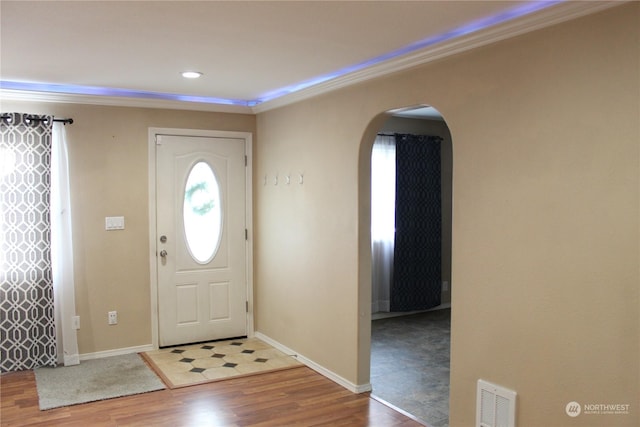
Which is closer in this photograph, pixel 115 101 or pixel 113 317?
pixel 115 101

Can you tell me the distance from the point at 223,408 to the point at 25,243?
7.29 feet

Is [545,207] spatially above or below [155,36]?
below

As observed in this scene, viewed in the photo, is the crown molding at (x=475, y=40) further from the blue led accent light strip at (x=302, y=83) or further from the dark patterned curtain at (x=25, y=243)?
the dark patterned curtain at (x=25, y=243)

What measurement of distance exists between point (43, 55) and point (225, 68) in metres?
1.19

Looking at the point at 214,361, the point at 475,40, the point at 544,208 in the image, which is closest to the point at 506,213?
the point at 544,208

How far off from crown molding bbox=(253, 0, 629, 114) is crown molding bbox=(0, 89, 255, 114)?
1214 millimetres

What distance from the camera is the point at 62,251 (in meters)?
4.74

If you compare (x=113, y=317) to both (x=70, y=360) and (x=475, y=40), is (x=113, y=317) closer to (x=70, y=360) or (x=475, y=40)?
(x=70, y=360)

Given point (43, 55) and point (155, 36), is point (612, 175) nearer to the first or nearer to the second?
point (155, 36)

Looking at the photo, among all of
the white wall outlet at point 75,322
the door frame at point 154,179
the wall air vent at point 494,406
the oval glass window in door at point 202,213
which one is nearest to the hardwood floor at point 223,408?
the white wall outlet at point 75,322

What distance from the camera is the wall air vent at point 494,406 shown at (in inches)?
114

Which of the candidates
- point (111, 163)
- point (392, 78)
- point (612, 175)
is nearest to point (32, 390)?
point (111, 163)

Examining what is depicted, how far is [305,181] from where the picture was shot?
478 centimetres

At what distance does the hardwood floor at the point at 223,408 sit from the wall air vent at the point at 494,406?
65cm
